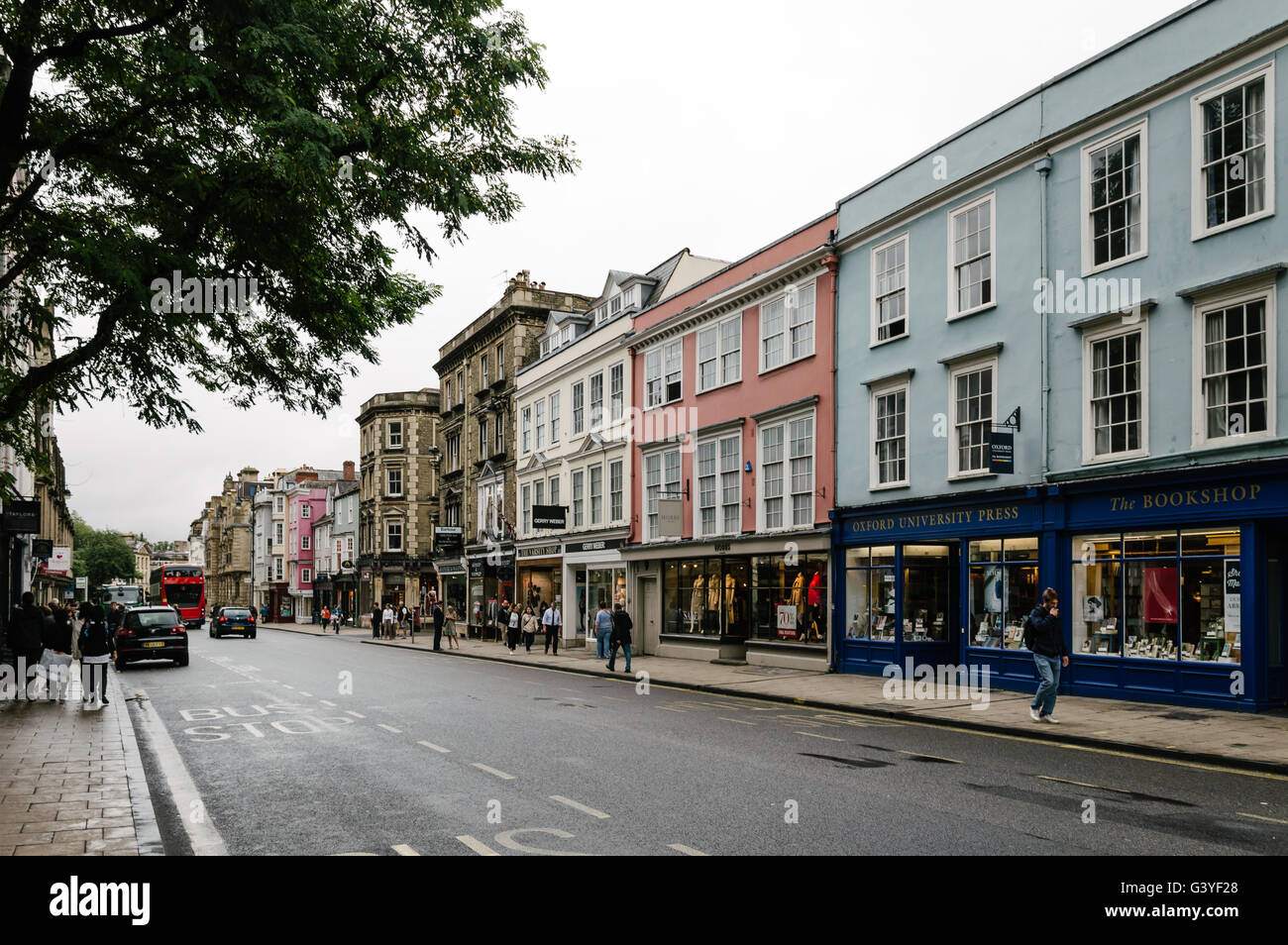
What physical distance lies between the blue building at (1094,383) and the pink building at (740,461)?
61.6 inches

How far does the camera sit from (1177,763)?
436 inches

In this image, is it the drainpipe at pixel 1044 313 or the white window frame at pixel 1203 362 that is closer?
the white window frame at pixel 1203 362

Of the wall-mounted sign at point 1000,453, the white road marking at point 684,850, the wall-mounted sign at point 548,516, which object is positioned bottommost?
the white road marking at point 684,850

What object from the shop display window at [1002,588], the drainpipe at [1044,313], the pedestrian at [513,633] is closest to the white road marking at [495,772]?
the shop display window at [1002,588]

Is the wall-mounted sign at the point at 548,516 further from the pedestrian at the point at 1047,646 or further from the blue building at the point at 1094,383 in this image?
the pedestrian at the point at 1047,646

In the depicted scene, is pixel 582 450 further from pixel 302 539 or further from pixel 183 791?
pixel 302 539

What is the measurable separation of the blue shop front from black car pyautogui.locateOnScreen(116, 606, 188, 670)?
784 inches

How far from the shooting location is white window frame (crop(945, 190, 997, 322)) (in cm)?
1925

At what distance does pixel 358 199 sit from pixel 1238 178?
44.6ft

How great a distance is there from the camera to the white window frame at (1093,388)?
15.9 meters

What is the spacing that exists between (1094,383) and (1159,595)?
392 centimetres

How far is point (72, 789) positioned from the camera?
8.68 meters

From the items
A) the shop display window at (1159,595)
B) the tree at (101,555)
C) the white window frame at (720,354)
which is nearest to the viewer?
the shop display window at (1159,595)
